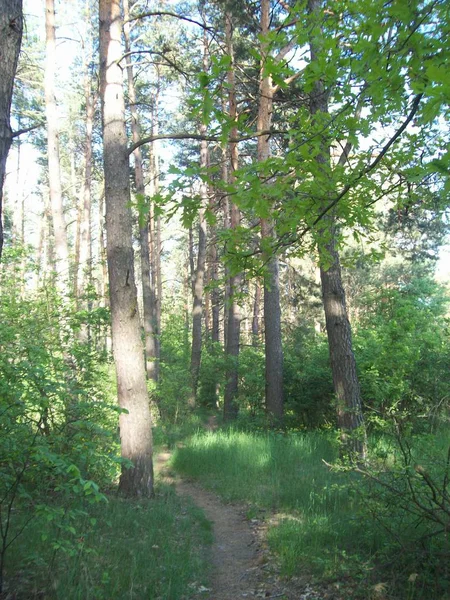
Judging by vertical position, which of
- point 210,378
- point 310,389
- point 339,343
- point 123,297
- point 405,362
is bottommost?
point 310,389

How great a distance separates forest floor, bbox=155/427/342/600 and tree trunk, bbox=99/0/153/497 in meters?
1.27

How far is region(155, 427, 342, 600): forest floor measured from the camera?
4.40 meters

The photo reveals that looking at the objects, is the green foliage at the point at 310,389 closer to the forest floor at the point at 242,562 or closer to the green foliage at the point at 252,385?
the green foliage at the point at 252,385

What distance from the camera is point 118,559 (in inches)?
178

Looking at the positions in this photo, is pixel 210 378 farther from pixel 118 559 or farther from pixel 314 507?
pixel 118 559

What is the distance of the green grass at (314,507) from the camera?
3.91 meters

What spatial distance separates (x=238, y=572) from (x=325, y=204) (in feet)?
13.3

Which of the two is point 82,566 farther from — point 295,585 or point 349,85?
point 349,85

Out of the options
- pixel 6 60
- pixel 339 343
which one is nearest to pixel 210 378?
pixel 339 343

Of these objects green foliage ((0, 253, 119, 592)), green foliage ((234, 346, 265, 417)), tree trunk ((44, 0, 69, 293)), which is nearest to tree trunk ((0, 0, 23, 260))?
green foliage ((0, 253, 119, 592))

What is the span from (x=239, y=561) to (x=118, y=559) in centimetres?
165

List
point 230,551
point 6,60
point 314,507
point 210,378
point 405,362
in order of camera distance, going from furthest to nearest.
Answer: point 210,378 → point 405,362 → point 314,507 → point 230,551 → point 6,60

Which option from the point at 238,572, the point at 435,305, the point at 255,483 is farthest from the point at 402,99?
the point at 435,305

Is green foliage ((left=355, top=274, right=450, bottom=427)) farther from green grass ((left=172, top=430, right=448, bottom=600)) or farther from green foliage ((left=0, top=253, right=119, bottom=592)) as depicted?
green foliage ((left=0, top=253, right=119, bottom=592))
